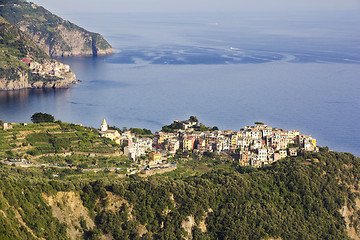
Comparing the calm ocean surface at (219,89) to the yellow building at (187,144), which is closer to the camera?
the yellow building at (187,144)

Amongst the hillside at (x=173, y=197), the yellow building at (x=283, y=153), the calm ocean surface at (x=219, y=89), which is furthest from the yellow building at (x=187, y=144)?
the calm ocean surface at (x=219, y=89)

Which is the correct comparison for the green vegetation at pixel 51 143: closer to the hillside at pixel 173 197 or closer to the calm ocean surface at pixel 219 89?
the hillside at pixel 173 197

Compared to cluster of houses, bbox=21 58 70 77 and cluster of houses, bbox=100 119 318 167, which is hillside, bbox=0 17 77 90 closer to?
cluster of houses, bbox=21 58 70 77

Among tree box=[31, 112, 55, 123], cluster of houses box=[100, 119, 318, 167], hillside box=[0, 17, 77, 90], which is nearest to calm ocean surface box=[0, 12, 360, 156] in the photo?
hillside box=[0, 17, 77, 90]

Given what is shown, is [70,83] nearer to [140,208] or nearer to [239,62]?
[239,62]

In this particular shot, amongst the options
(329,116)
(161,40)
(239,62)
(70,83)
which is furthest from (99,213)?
(161,40)

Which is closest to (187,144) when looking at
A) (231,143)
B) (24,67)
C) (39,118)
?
(231,143)

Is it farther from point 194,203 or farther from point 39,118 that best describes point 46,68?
point 194,203
